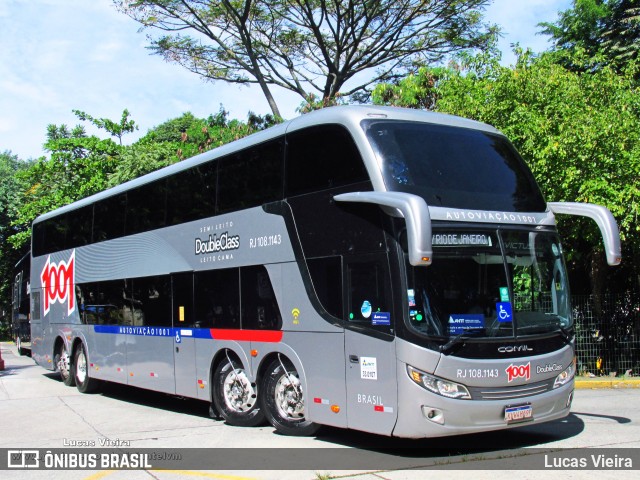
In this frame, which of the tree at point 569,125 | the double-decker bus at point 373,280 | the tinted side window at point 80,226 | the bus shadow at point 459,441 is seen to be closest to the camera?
the double-decker bus at point 373,280

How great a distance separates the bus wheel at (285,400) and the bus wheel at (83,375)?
6959 mm

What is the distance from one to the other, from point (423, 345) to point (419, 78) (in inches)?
607

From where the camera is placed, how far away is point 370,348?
8.14 metres

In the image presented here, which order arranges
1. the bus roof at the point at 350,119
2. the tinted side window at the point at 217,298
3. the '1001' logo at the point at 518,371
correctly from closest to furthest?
1. the '1001' logo at the point at 518,371
2. the bus roof at the point at 350,119
3. the tinted side window at the point at 217,298

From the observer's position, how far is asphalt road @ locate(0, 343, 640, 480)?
297 inches

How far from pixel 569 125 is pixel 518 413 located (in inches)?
A: 315

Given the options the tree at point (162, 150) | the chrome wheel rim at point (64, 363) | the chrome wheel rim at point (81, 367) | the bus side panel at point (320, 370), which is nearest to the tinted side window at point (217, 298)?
the bus side panel at point (320, 370)

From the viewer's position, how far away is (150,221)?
43.1 ft

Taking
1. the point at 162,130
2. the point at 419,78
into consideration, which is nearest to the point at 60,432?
the point at 419,78

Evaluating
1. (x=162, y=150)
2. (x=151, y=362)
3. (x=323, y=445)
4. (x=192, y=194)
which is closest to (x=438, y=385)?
(x=323, y=445)

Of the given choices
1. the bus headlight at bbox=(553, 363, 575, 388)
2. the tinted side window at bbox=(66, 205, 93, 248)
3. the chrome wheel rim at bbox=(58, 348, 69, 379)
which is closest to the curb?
the bus headlight at bbox=(553, 363, 575, 388)

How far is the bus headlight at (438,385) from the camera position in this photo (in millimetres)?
7672

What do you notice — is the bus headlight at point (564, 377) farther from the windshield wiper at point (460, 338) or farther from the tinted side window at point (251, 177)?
the tinted side window at point (251, 177)

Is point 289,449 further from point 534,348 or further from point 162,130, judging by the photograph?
point 162,130
